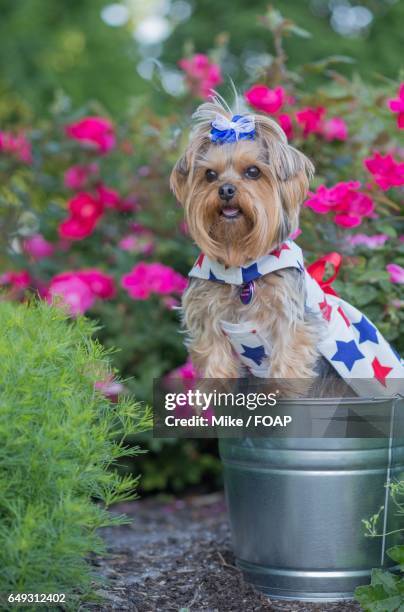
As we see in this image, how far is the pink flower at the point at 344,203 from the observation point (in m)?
3.38

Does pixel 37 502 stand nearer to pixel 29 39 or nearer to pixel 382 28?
pixel 29 39

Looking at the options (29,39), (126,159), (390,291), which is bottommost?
(390,291)

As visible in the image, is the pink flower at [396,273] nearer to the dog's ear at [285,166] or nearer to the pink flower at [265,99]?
the dog's ear at [285,166]

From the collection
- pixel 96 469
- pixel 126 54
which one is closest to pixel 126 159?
pixel 96 469

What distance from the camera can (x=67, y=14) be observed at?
12.3 m

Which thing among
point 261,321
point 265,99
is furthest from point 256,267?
point 265,99

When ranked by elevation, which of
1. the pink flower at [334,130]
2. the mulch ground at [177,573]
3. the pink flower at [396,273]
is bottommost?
the mulch ground at [177,573]

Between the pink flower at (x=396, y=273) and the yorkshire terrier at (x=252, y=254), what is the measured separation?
399 millimetres

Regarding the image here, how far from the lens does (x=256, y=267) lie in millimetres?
2953

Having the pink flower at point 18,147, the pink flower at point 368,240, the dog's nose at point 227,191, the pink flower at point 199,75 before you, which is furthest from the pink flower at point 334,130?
the pink flower at point 18,147

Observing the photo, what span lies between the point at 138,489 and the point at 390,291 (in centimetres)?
229

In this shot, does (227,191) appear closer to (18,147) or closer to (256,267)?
(256,267)

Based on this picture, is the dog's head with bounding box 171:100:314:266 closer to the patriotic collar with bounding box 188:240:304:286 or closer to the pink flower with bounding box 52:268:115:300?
the patriotic collar with bounding box 188:240:304:286

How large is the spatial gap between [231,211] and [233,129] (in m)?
0.29
